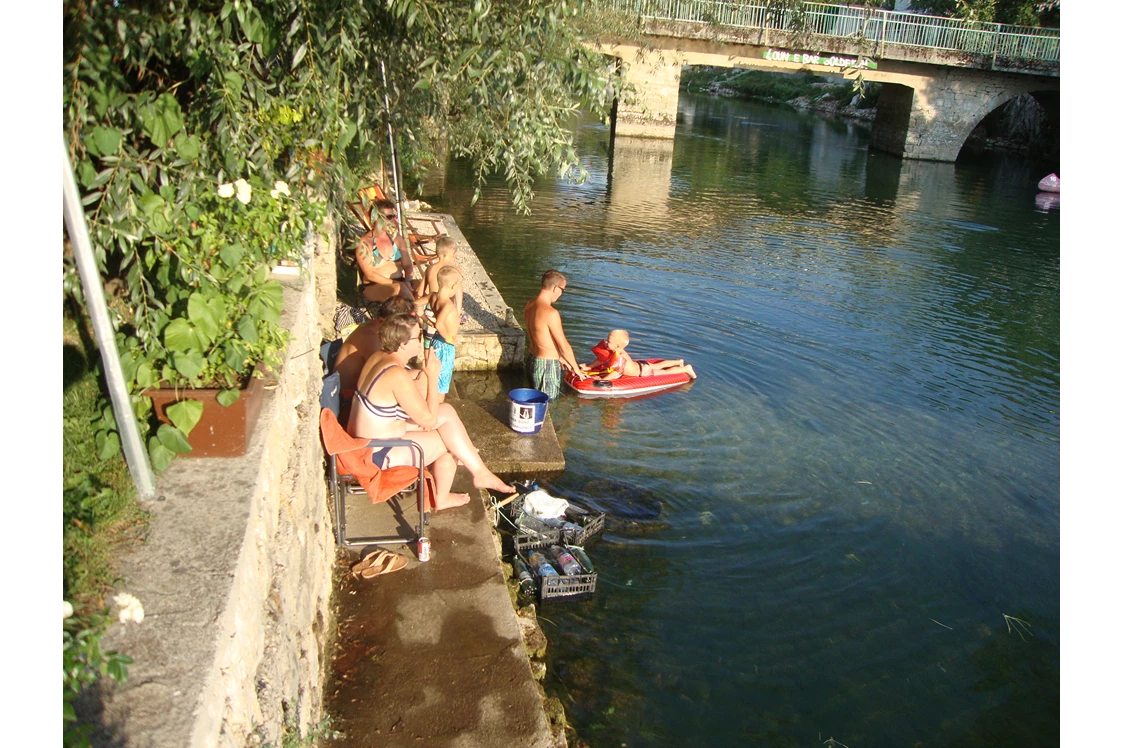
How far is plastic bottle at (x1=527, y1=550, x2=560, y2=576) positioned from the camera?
226 inches

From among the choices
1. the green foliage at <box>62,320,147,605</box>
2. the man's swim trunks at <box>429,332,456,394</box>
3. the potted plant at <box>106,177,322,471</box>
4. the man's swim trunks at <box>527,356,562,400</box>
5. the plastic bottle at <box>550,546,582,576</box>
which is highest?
the potted plant at <box>106,177,322,471</box>

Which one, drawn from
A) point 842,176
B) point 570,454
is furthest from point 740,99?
point 570,454

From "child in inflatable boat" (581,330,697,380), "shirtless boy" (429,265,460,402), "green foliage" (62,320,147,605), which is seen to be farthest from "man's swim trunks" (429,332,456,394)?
"green foliage" (62,320,147,605)

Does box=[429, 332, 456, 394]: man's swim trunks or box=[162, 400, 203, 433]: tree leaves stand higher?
box=[162, 400, 203, 433]: tree leaves

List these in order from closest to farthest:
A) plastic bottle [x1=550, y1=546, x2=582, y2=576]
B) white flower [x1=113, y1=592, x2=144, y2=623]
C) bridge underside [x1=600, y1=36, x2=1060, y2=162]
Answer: white flower [x1=113, y1=592, x2=144, y2=623], plastic bottle [x1=550, y1=546, x2=582, y2=576], bridge underside [x1=600, y1=36, x2=1060, y2=162]

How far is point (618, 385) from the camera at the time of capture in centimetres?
924

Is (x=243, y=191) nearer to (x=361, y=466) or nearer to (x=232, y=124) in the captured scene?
(x=232, y=124)

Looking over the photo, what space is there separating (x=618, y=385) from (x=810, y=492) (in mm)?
2433

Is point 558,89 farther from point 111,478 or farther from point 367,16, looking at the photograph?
point 111,478

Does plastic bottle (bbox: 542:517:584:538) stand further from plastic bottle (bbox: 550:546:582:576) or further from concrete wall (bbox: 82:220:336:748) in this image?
concrete wall (bbox: 82:220:336:748)

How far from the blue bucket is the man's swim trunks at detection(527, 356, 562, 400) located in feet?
3.60

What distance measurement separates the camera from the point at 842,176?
2972 cm
